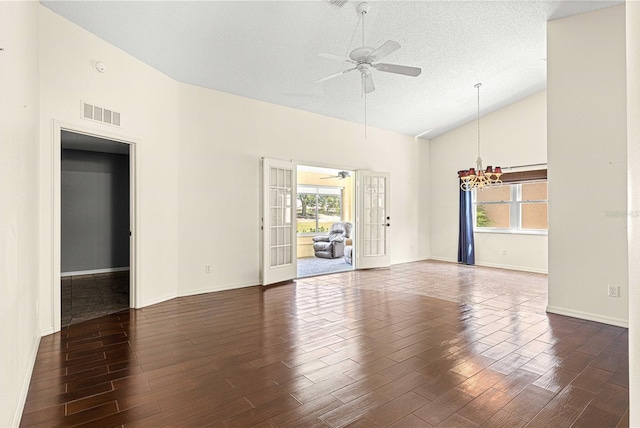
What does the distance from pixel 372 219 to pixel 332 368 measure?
4.95m

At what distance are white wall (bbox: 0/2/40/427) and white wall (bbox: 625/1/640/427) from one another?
2.56 m

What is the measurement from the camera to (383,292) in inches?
204

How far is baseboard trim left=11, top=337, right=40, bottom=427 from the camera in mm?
1904

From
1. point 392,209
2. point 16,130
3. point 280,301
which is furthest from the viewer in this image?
point 392,209

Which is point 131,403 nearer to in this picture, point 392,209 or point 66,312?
point 66,312

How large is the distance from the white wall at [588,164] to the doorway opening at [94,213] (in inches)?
264

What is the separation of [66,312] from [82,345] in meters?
1.35

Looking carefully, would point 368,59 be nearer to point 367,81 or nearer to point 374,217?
point 367,81

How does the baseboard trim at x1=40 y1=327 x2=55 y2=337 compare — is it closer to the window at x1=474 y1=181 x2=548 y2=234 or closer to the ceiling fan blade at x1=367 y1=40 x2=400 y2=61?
the ceiling fan blade at x1=367 y1=40 x2=400 y2=61

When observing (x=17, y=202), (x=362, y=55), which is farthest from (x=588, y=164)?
(x=17, y=202)

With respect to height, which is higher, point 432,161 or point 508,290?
point 432,161

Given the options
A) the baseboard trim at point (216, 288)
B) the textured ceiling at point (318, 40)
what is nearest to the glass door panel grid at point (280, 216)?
the baseboard trim at point (216, 288)

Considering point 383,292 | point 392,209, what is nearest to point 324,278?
point 383,292

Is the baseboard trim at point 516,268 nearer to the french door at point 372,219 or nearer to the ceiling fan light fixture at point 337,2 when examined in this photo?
the french door at point 372,219
